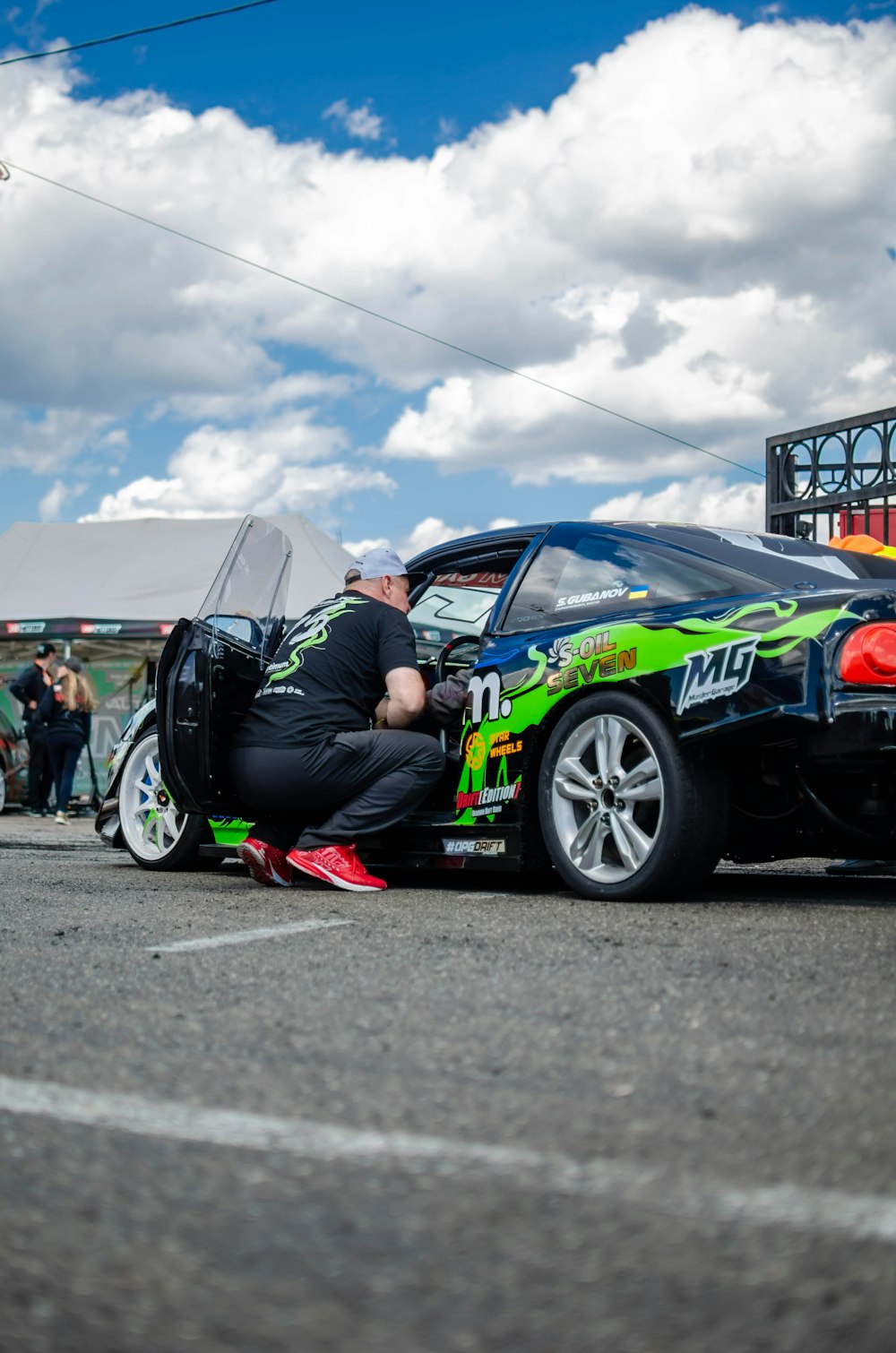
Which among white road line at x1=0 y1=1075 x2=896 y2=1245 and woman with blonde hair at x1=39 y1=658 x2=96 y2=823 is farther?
woman with blonde hair at x1=39 y1=658 x2=96 y2=823

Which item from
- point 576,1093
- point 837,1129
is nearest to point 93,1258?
point 576,1093

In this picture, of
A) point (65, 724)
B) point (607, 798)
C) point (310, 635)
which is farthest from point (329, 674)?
point (65, 724)

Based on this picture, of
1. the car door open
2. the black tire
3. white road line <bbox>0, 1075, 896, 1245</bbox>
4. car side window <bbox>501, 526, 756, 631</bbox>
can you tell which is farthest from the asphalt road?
the car door open

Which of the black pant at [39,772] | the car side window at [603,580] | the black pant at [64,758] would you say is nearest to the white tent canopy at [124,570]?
the black pant at [39,772]

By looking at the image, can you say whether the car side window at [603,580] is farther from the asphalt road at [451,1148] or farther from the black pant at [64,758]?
the black pant at [64,758]

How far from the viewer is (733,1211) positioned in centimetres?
172

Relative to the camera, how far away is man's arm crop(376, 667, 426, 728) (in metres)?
5.67

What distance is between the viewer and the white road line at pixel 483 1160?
171 centimetres

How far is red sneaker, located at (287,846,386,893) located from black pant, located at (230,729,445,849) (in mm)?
40

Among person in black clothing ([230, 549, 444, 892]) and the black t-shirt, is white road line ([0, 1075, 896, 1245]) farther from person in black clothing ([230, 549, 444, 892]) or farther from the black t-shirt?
the black t-shirt

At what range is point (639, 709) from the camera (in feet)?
15.2

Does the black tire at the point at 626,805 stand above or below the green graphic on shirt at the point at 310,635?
below

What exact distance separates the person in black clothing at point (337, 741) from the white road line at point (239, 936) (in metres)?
1.10

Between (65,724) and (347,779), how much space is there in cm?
926
